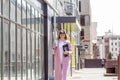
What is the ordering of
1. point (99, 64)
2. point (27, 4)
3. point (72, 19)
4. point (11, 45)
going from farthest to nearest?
point (99, 64) < point (72, 19) < point (27, 4) < point (11, 45)

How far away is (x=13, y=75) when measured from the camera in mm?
16766

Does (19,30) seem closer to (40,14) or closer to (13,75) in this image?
(13,75)

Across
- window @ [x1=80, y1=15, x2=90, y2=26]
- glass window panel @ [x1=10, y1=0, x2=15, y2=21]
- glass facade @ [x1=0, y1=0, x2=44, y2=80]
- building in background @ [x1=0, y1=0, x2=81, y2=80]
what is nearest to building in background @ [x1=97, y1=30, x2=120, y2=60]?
window @ [x1=80, y1=15, x2=90, y2=26]

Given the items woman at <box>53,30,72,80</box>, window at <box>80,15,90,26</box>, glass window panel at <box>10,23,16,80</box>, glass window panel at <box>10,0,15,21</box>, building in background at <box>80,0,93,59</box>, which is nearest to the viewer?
woman at <box>53,30,72,80</box>

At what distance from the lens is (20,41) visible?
1833cm

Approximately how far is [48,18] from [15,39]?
11316 millimetres

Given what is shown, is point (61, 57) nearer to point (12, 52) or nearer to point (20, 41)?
point (12, 52)

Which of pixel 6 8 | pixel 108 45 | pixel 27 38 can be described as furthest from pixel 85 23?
pixel 6 8

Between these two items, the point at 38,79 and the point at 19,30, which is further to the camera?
the point at 38,79

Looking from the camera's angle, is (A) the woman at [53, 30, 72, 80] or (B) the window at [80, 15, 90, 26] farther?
(B) the window at [80, 15, 90, 26]

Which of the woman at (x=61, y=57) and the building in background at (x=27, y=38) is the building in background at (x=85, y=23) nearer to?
the building in background at (x=27, y=38)

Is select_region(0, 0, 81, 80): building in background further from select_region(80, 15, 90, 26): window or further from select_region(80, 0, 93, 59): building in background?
select_region(80, 15, 90, 26): window

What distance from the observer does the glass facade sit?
15391mm

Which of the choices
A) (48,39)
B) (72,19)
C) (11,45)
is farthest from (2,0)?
(72,19)
